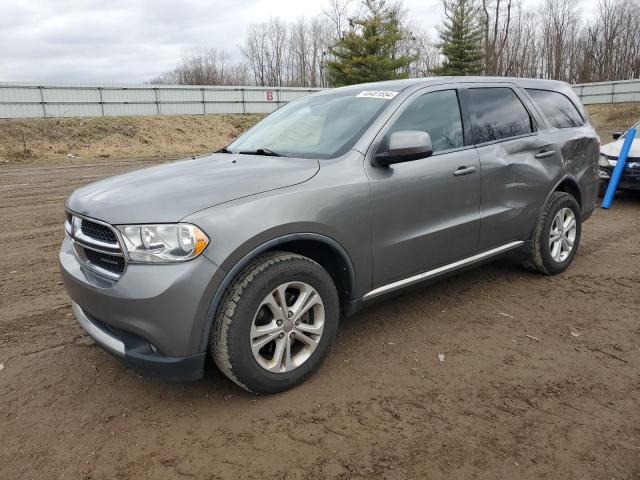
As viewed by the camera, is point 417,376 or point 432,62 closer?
point 417,376

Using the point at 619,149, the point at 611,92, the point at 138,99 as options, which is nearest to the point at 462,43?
the point at 611,92

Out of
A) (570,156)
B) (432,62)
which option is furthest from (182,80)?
(570,156)

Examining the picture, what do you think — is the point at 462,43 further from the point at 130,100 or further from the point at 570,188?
the point at 570,188

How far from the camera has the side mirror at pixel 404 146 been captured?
3035 mm

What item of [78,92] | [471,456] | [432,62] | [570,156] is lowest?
[471,456]

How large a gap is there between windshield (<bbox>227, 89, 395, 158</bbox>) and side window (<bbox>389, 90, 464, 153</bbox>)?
8.1 inches

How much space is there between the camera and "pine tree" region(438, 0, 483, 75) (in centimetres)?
4075

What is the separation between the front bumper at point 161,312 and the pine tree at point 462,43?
41868 mm

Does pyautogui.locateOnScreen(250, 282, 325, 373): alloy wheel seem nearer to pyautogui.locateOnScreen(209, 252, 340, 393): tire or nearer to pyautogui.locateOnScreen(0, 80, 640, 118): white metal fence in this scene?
pyautogui.locateOnScreen(209, 252, 340, 393): tire

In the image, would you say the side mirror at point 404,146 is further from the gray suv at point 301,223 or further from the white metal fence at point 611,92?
the white metal fence at point 611,92

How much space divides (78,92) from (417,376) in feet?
93.0

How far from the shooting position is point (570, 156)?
4691 mm

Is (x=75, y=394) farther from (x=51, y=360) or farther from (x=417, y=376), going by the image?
(x=417, y=376)

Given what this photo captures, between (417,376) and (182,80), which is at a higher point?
(182,80)
